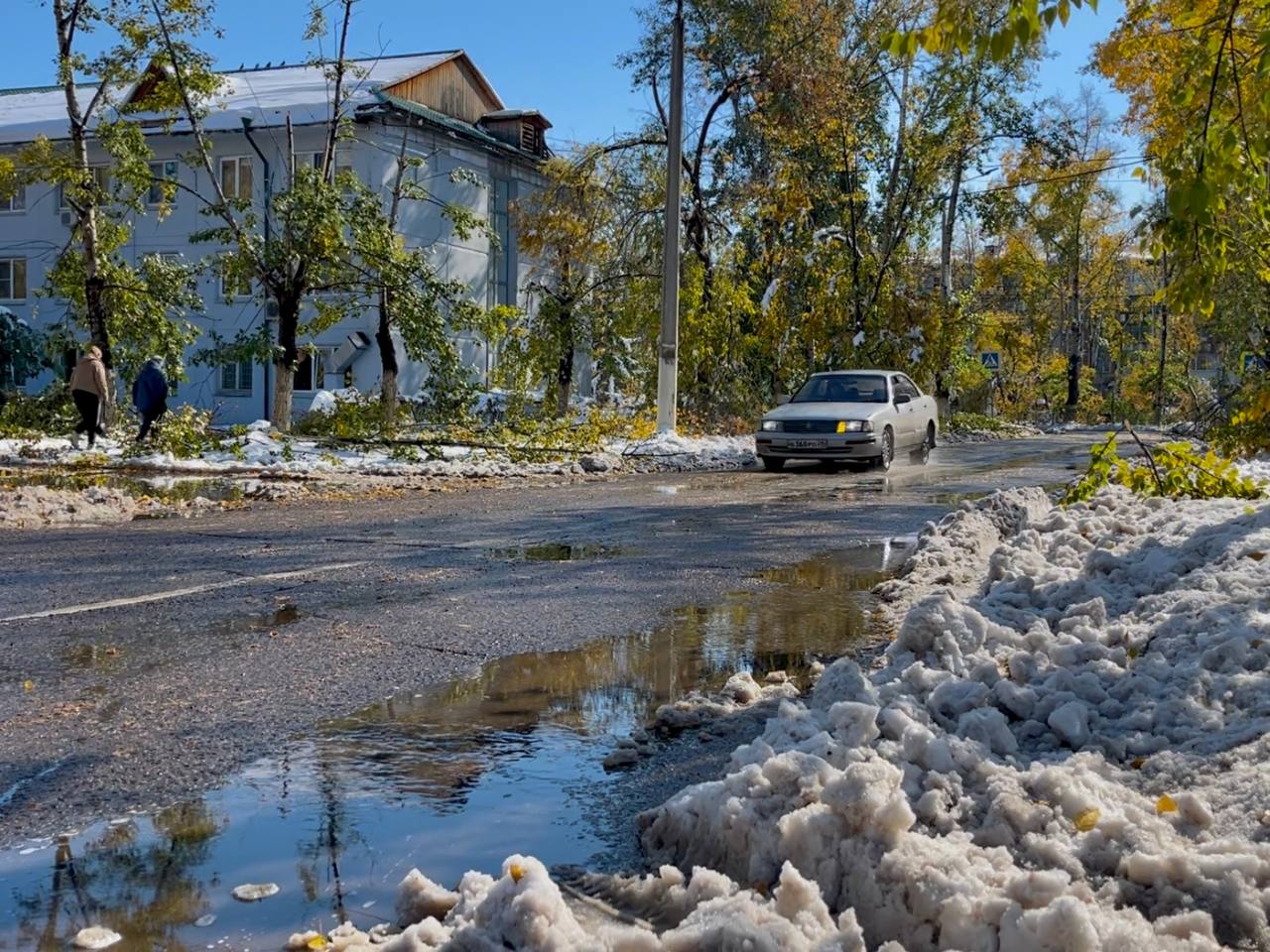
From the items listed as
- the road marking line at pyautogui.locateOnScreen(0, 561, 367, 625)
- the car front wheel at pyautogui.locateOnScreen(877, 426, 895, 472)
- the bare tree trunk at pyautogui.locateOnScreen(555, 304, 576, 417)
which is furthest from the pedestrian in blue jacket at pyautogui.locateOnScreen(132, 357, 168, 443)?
the road marking line at pyautogui.locateOnScreen(0, 561, 367, 625)

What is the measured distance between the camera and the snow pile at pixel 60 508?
10.9 m

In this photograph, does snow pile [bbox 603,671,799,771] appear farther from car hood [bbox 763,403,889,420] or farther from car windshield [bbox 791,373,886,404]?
car windshield [bbox 791,373,886,404]

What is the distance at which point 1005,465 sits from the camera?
21031 mm

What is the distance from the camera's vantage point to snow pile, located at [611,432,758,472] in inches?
799

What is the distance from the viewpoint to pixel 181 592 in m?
7.25

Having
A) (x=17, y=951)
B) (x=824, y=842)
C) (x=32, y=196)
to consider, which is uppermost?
(x=32, y=196)

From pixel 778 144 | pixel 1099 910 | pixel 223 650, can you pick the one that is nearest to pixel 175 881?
pixel 1099 910

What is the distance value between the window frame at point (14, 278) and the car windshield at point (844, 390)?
30177 mm

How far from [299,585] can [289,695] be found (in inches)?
105

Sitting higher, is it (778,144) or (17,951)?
(778,144)

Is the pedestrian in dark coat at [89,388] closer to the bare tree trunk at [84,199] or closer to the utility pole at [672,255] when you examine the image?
the bare tree trunk at [84,199]

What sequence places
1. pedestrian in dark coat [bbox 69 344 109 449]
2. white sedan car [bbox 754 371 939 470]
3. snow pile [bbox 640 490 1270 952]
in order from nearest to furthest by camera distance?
snow pile [bbox 640 490 1270 952]
white sedan car [bbox 754 371 939 470]
pedestrian in dark coat [bbox 69 344 109 449]

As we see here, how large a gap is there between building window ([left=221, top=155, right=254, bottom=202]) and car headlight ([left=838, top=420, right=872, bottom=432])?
953 inches

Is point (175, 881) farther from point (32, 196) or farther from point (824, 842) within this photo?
point (32, 196)
